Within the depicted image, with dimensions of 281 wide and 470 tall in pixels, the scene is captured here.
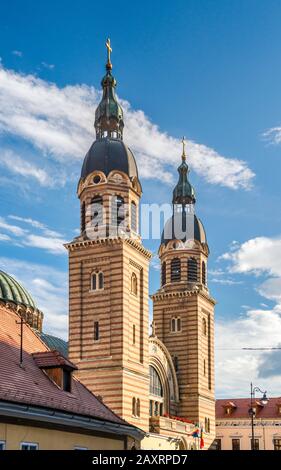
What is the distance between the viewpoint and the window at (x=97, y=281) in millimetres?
56625

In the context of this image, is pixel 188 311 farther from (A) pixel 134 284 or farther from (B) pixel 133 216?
(B) pixel 133 216

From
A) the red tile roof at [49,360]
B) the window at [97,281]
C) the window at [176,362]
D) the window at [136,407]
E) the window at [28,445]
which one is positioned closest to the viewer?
the window at [28,445]

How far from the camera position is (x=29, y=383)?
997 inches

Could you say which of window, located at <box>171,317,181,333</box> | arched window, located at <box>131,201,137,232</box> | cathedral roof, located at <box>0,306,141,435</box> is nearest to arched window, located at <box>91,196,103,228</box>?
arched window, located at <box>131,201,137,232</box>

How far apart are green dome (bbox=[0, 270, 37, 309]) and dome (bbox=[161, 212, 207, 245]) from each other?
1460 centimetres

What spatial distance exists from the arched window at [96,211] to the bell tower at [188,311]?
18.8 m

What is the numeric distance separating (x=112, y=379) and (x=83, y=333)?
4509 mm

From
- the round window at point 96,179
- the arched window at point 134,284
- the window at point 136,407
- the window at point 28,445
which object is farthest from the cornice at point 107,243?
the window at point 28,445

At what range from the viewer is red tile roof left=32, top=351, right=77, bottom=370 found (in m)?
27.8

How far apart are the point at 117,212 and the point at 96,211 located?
5.46 ft

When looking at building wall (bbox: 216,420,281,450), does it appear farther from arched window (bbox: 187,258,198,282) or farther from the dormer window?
the dormer window

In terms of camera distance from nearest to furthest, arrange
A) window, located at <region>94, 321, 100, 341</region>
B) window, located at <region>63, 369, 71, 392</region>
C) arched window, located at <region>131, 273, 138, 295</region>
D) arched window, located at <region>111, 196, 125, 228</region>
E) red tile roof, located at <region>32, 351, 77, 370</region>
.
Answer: red tile roof, located at <region>32, 351, 77, 370</region>, window, located at <region>63, 369, 71, 392</region>, window, located at <region>94, 321, 100, 341</region>, arched window, located at <region>111, 196, 125, 228</region>, arched window, located at <region>131, 273, 138, 295</region>

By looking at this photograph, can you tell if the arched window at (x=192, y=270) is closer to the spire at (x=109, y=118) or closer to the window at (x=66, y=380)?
the spire at (x=109, y=118)

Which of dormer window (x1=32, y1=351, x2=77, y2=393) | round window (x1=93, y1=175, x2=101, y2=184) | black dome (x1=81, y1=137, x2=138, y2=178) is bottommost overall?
dormer window (x1=32, y1=351, x2=77, y2=393)
